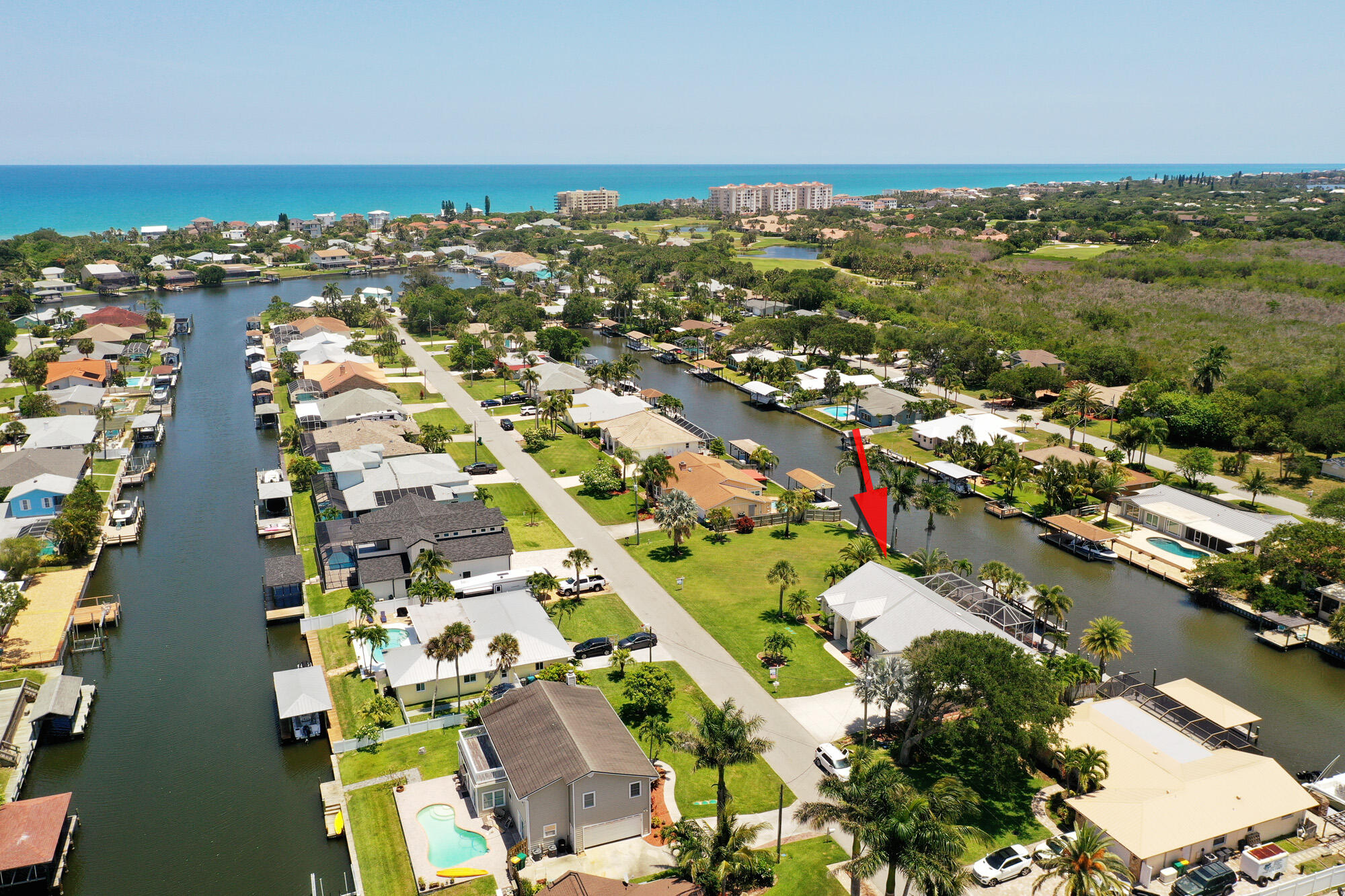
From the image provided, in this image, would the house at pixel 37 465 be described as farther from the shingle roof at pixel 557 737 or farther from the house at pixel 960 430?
the house at pixel 960 430

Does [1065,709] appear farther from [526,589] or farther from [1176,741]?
[526,589]

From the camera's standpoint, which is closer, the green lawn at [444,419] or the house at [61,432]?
the house at [61,432]

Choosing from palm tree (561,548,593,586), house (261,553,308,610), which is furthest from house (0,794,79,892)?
palm tree (561,548,593,586)

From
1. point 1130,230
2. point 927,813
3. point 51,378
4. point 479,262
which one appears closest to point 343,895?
point 927,813

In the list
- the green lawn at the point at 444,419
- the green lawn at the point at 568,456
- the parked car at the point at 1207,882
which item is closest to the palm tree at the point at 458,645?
the parked car at the point at 1207,882

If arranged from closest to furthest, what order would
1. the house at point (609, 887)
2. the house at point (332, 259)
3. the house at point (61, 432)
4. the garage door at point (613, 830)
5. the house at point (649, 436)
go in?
the house at point (609, 887)
the garage door at point (613, 830)
the house at point (61, 432)
the house at point (649, 436)
the house at point (332, 259)

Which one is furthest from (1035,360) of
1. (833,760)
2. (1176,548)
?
(833,760)
